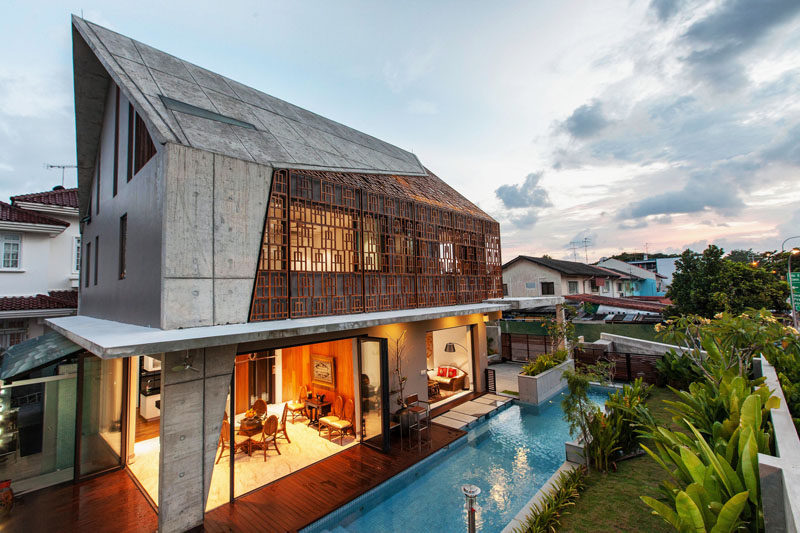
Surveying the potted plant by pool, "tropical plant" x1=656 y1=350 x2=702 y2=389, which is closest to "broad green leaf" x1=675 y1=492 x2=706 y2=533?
the potted plant by pool

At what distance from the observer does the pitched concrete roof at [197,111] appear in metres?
6.07

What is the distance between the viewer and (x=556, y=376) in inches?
522

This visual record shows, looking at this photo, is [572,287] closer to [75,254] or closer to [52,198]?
[75,254]

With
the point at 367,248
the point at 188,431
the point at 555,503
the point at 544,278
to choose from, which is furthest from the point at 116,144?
the point at 544,278

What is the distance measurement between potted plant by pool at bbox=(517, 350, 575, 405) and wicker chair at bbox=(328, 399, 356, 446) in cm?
668

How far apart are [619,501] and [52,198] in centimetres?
2406

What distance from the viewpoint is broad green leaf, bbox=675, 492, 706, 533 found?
3.01 meters

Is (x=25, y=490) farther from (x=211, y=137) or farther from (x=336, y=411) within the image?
(x=211, y=137)

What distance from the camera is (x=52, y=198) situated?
15.7 m

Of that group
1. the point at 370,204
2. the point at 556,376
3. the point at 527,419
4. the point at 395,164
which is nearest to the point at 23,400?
the point at 370,204

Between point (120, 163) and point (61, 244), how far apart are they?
425 inches

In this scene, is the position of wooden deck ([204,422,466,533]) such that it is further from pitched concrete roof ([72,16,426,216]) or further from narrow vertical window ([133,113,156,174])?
narrow vertical window ([133,113,156,174])

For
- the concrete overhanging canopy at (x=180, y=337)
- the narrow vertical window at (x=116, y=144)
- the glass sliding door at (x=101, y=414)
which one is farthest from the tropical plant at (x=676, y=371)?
the narrow vertical window at (x=116, y=144)

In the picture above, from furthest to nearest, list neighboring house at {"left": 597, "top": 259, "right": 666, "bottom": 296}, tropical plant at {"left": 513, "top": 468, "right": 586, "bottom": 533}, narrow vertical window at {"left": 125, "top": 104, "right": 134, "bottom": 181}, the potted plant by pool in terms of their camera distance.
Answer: neighboring house at {"left": 597, "top": 259, "right": 666, "bottom": 296} < the potted plant by pool < narrow vertical window at {"left": 125, "top": 104, "right": 134, "bottom": 181} < tropical plant at {"left": 513, "top": 468, "right": 586, "bottom": 533}
